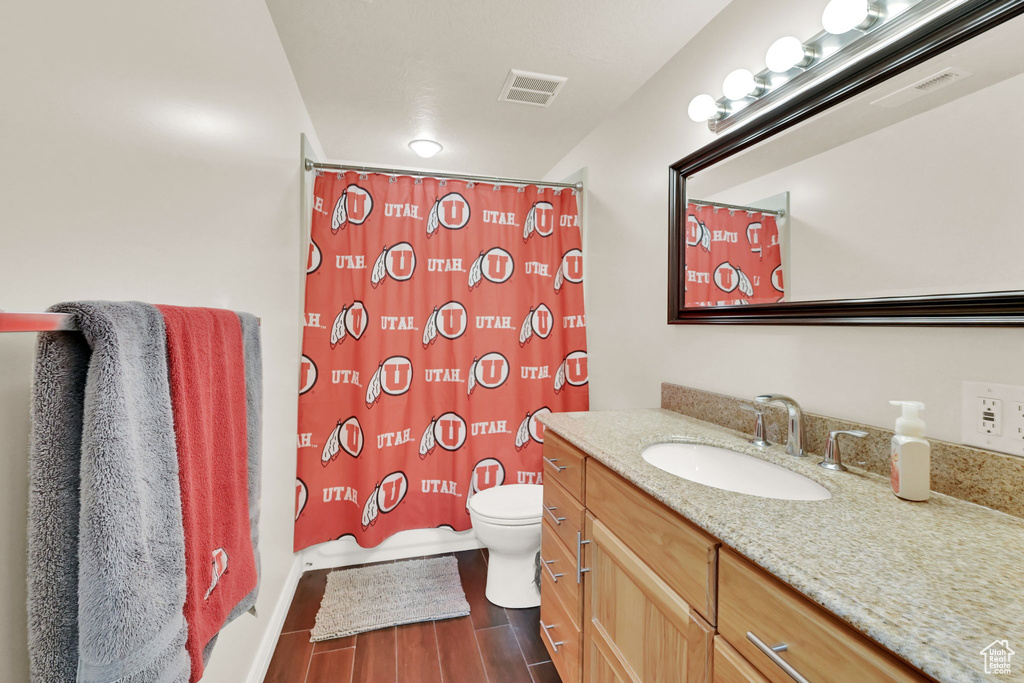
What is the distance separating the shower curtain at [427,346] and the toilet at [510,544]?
0.37 m

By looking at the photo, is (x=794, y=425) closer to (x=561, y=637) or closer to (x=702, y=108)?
(x=561, y=637)

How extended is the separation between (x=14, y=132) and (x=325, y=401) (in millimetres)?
1727

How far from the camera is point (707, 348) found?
60.8 inches

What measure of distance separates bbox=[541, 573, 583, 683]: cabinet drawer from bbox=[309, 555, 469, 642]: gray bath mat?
1.72 ft

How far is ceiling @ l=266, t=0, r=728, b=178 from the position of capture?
149 centimetres

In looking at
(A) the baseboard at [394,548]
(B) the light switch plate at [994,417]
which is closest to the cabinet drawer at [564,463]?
(B) the light switch plate at [994,417]

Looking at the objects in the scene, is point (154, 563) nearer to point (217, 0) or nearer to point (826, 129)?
point (217, 0)

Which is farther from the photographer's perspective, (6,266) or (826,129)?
(826,129)

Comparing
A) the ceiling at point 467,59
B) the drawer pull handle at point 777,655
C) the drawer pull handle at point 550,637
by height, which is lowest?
the drawer pull handle at point 550,637

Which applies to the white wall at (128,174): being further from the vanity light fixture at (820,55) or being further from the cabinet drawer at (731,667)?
the vanity light fixture at (820,55)

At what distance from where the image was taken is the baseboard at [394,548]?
223cm

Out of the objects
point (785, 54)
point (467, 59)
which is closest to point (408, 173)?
point (467, 59)

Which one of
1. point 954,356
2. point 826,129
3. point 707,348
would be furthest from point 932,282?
point 707,348

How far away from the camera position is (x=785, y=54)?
1.17 metres
